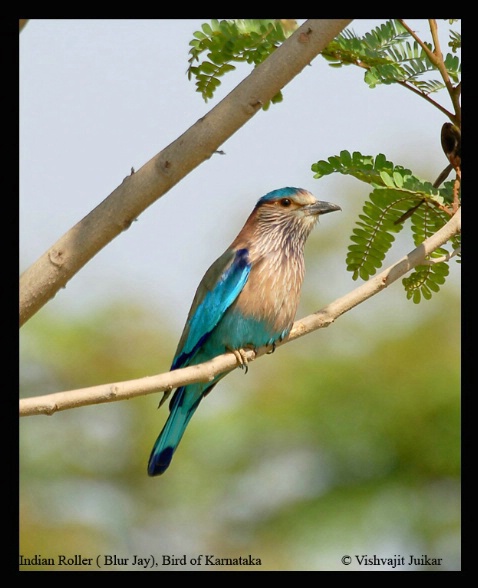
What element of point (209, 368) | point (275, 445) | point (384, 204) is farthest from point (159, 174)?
point (275, 445)

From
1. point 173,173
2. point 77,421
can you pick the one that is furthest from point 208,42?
point 77,421

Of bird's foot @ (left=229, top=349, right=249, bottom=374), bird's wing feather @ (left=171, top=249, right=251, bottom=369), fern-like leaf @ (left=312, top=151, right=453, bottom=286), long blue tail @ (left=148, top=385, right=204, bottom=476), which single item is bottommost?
long blue tail @ (left=148, top=385, right=204, bottom=476)

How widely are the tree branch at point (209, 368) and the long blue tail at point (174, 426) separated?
0.76m

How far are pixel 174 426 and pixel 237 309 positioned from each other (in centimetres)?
76

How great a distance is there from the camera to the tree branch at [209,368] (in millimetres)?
2994

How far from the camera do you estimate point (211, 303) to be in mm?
5109

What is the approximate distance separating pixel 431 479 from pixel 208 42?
5.66m

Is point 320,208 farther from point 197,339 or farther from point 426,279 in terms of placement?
point 426,279

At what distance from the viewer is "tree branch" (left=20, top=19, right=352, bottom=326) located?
2545 millimetres

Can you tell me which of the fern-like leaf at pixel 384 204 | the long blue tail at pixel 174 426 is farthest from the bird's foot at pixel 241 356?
the fern-like leaf at pixel 384 204

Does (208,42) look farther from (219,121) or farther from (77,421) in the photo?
(77,421)

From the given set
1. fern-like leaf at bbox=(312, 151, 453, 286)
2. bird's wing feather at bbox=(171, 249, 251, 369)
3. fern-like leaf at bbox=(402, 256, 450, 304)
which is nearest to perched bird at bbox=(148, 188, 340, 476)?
bird's wing feather at bbox=(171, 249, 251, 369)

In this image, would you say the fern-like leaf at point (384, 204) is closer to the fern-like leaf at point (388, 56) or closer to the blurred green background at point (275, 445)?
the fern-like leaf at point (388, 56)

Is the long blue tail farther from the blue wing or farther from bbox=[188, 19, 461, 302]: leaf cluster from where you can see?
bbox=[188, 19, 461, 302]: leaf cluster
